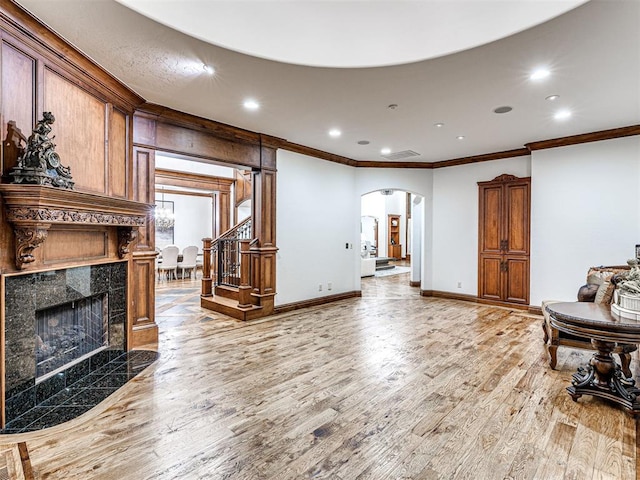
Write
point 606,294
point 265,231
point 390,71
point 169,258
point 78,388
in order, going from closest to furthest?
point 78,388 < point 390,71 < point 606,294 < point 265,231 < point 169,258

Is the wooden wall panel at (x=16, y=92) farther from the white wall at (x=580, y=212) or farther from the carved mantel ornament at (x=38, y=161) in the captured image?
the white wall at (x=580, y=212)

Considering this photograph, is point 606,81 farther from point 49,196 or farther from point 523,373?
point 49,196

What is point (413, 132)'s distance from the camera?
4.82 metres

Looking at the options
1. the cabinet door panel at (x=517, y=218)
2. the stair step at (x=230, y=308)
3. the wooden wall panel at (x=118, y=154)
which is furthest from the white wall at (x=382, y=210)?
the wooden wall panel at (x=118, y=154)

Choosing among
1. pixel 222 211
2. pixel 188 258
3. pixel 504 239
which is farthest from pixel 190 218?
pixel 504 239

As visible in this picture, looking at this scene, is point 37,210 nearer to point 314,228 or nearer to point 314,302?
point 314,228

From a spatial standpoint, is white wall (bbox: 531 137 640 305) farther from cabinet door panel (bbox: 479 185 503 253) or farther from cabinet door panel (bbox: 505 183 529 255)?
cabinet door panel (bbox: 479 185 503 253)

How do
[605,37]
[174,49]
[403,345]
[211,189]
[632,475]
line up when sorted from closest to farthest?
[632,475] → [605,37] → [174,49] → [403,345] → [211,189]

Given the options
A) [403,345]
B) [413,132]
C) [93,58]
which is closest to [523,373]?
[403,345]

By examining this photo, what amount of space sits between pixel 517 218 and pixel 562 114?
221 centimetres

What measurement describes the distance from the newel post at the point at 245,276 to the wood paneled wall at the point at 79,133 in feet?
4.60

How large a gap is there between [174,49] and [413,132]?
3.37m

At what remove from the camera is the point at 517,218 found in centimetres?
588

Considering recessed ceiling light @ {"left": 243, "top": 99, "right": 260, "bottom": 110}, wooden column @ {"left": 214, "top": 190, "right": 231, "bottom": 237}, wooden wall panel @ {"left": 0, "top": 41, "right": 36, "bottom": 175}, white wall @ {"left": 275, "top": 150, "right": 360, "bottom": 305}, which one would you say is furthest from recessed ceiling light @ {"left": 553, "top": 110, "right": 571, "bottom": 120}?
wooden column @ {"left": 214, "top": 190, "right": 231, "bottom": 237}
